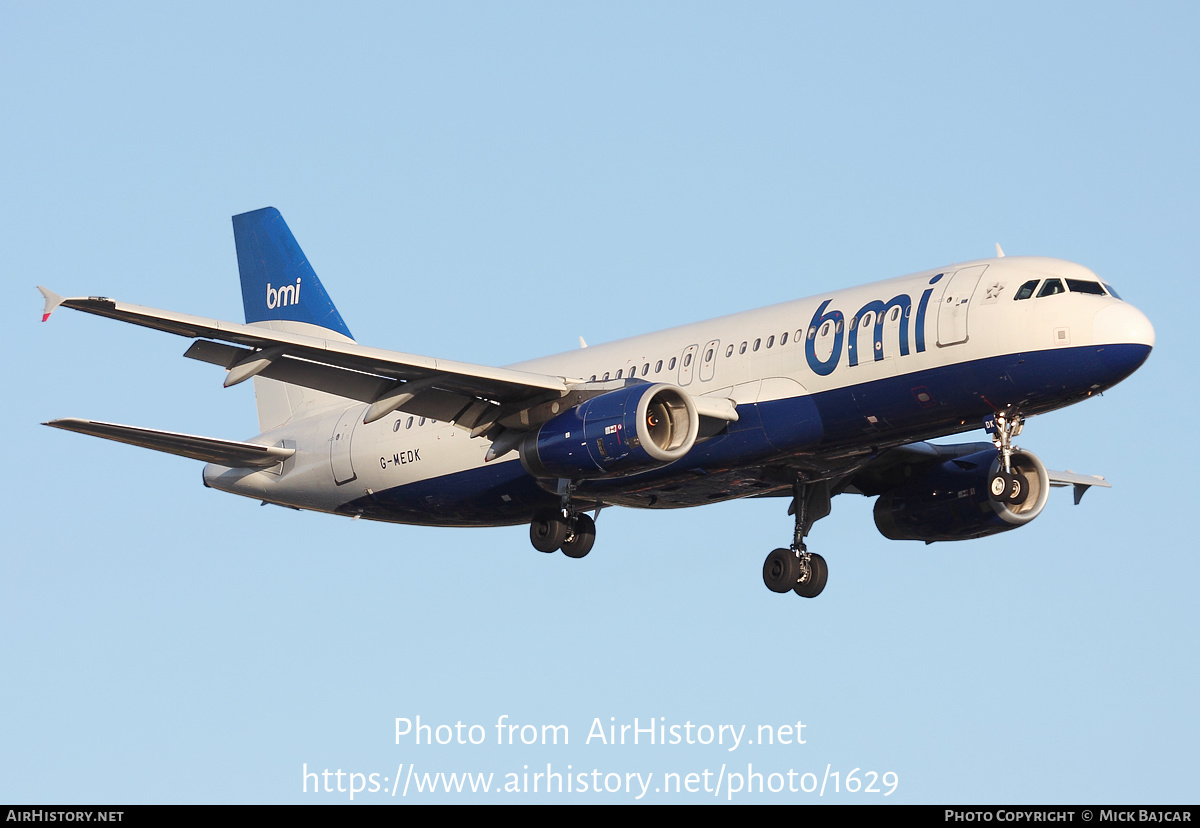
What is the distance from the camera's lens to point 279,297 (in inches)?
1843

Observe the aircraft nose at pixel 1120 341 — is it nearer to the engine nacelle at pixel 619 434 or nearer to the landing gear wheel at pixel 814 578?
the engine nacelle at pixel 619 434

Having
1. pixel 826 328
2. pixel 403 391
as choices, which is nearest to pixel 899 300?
pixel 826 328

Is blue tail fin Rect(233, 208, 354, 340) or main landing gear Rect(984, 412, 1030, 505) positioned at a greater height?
blue tail fin Rect(233, 208, 354, 340)

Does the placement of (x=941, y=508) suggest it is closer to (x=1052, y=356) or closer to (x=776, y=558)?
(x=776, y=558)

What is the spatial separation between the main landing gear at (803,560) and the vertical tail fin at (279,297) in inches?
488

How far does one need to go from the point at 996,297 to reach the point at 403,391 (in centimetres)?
1217

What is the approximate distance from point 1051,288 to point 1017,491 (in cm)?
458

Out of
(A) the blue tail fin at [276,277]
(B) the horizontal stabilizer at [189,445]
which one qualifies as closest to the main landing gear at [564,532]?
(B) the horizontal stabilizer at [189,445]

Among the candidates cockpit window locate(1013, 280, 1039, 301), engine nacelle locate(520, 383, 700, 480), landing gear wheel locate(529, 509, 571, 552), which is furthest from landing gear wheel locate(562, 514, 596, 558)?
cockpit window locate(1013, 280, 1039, 301)

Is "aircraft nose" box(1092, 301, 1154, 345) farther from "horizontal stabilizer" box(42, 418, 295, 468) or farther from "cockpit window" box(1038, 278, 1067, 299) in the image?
"horizontal stabilizer" box(42, 418, 295, 468)

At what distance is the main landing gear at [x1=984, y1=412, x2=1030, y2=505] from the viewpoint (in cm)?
3394

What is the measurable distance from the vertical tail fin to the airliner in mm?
1924

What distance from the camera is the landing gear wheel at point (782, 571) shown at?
4003 centimetres

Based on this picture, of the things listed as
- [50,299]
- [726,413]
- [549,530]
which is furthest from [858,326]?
[50,299]
